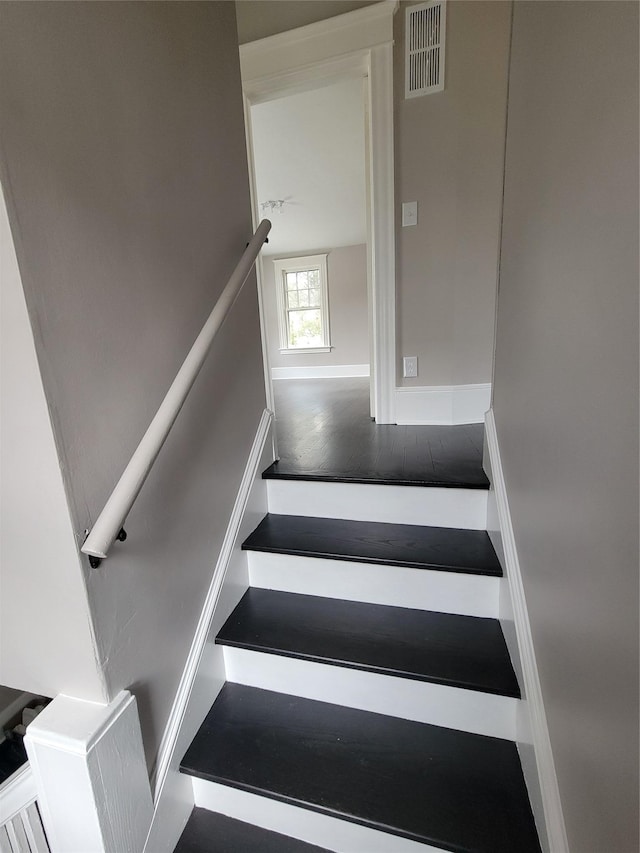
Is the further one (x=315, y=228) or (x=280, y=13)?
(x=315, y=228)

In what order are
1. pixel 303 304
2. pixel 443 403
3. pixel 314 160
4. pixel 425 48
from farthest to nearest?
1. pixel 303 304
2. pixel 314 160
3. pixel 443 403
4. pixel 425 48

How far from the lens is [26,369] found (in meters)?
0.67

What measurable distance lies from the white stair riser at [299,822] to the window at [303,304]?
5652mm

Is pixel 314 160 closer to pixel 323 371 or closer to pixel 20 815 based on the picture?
pixel 323 371

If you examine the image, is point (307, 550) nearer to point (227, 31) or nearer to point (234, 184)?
point (234, 184)

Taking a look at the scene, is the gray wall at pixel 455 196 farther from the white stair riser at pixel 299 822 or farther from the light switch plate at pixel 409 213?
the white stair riser at pixel 299 822

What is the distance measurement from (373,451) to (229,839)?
1.36 metres

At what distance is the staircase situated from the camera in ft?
3.00

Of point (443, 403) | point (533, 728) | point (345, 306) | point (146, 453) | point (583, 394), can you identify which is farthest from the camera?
point (345, 306)

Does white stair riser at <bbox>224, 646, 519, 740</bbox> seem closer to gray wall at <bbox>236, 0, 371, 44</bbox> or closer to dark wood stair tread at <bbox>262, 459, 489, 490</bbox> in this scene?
dark wood stair tread at <bbox>262, 459, 489, 490</bbox>

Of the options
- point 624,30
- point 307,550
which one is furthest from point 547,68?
point 307,550

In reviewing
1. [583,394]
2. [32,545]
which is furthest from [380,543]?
[32,545]

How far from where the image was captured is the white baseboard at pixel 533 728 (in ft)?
2.51

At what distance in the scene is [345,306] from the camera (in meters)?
6.05
